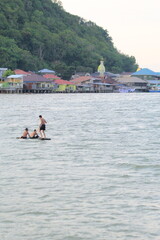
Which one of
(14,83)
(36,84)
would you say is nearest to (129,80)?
(36,84)

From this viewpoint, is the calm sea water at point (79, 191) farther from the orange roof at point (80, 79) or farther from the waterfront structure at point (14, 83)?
the orange roof at point (80, 79)

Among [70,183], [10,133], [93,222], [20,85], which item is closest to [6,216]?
[93,222]

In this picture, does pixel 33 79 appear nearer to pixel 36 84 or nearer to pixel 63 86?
pixel 36 84

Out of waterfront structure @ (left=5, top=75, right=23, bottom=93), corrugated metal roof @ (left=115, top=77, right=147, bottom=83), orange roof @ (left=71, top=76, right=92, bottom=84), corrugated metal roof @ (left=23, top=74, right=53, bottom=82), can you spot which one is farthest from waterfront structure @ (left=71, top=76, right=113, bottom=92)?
waterfront structure @ (left=5, top=75, right=23, bottom=93)

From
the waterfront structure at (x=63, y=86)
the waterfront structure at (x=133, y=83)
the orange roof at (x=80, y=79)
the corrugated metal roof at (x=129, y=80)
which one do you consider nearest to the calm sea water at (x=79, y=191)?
the waterfront structure at (x=63, y=86)

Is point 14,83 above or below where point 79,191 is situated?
above

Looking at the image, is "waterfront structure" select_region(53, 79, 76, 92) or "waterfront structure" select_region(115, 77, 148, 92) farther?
"waterfront structure" select_region(115, 77, 148, 92)

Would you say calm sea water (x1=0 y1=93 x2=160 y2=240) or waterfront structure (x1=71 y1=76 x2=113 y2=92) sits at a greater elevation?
waterfront structure (x1=71 y1=76 x2=113 y2=92)

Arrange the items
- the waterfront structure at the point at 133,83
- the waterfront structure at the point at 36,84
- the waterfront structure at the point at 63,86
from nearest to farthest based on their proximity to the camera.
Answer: the waterfront structure at the point at 36,84 → the waterfront structure at the point at 63,86 → the waterfront structure at the point at 133,83

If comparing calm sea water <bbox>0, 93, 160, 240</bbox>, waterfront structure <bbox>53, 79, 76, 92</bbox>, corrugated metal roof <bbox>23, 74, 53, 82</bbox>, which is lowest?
calm sea water <bbox>0, 93, 160, 240</bbox>

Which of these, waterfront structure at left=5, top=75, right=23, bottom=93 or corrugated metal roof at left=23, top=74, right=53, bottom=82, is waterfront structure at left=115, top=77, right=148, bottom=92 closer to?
corrugated metal roof at left=23, top=74, right=53, bottom=82

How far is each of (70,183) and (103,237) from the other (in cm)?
523

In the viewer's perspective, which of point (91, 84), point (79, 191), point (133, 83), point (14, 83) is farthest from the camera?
point (133, 83)

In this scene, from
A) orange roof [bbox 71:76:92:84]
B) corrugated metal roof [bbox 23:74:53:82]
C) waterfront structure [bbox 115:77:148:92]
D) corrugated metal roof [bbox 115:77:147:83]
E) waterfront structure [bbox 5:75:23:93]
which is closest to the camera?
waterfront structure [bbox 5:75:23:93]
